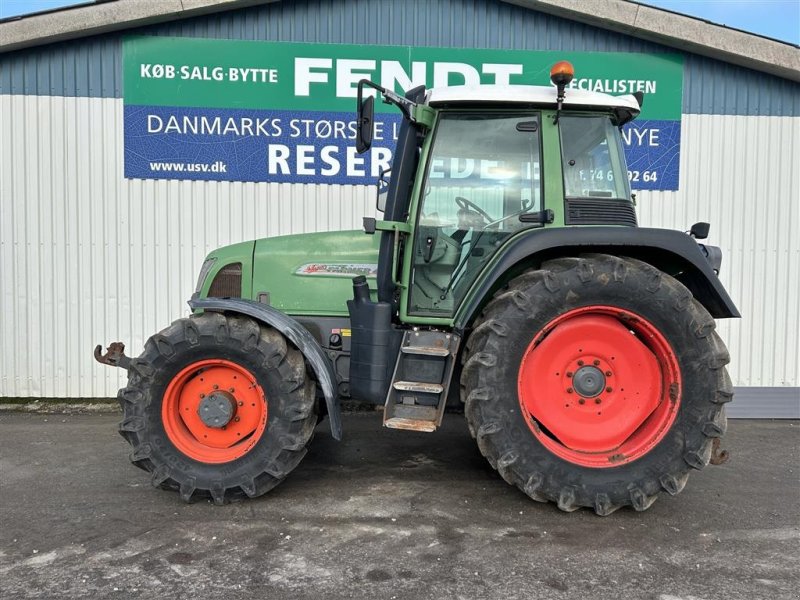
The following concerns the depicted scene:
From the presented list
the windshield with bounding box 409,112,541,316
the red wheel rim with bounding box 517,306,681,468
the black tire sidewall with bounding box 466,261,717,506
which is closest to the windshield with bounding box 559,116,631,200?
the windshield with bounding box 409,112,541,316

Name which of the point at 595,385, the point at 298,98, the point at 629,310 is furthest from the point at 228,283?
the point at 298,98

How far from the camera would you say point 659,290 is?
303cm

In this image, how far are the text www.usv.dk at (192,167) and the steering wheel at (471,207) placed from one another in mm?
3366

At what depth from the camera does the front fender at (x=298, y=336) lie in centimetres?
320

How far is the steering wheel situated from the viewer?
340 centimetres

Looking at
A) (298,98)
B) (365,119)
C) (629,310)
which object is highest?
(298,98)

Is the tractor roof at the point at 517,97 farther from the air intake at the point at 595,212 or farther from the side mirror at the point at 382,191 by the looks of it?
the side mirror at the point at 382,191

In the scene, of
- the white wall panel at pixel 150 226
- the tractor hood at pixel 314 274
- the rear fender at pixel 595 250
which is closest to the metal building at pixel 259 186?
the white wall panel at pixel 150 226

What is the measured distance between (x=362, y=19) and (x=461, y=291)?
3869 mm

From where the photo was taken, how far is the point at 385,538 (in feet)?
9.43

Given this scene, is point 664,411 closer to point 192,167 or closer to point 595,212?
point 595,212

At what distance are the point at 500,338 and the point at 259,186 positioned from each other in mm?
3789

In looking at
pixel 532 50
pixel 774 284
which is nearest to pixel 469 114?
pixel 532 50

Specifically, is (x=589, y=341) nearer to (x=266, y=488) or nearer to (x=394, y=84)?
(x=266, y=488)
